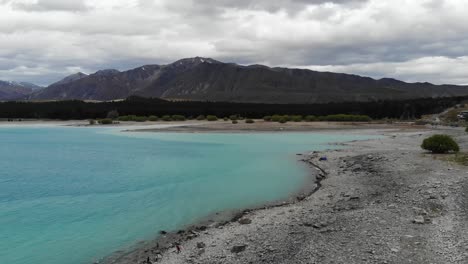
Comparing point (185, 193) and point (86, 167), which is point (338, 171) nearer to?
point (185, 193)

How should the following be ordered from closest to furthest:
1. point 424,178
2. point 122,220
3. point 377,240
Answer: point 377,240, point 122,220, point 424,178

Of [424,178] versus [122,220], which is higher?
[424,178]

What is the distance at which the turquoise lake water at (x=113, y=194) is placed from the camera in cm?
1341

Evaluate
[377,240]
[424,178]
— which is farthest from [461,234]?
[424,178]

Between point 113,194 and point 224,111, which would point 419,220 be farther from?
point 224,111

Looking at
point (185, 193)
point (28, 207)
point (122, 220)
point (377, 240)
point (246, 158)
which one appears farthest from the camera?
point (246, 158)

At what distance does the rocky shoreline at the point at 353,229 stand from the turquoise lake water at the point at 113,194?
2.13 metres

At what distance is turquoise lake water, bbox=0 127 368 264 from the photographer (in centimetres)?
1341

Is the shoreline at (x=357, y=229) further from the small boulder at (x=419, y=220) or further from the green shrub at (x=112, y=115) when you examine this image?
the green shrub at (x=112, y=115)

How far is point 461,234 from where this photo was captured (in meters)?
11.1

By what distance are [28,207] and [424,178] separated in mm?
18545

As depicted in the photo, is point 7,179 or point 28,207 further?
point 7,179

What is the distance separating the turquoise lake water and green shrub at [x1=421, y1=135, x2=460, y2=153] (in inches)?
392

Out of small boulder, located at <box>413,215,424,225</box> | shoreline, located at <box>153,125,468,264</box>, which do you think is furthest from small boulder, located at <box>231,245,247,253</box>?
small boulder, located at <box>413,215,424,225</box>
